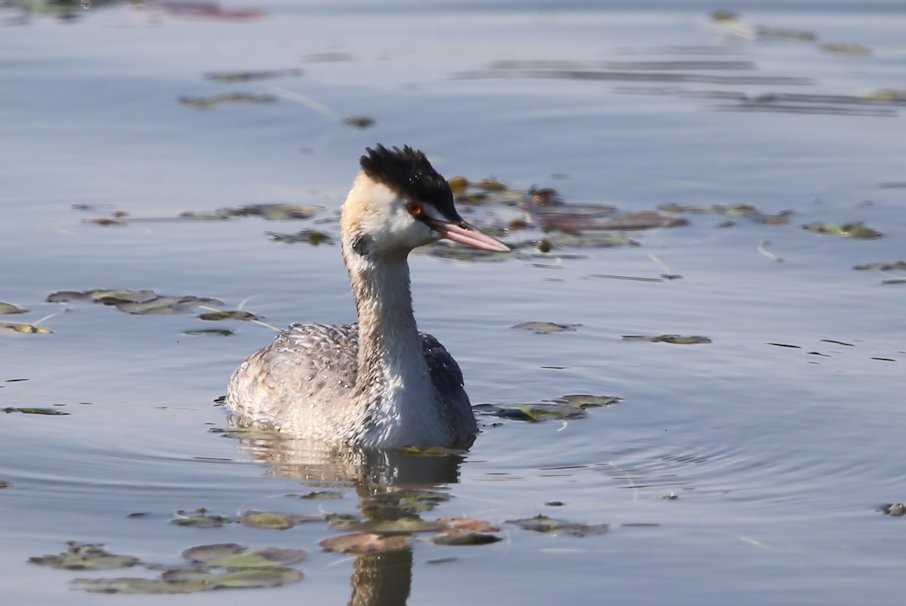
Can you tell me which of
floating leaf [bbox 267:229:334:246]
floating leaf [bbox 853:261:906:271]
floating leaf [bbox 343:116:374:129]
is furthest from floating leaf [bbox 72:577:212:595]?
floating leaf [bbox 343:116:374:129]

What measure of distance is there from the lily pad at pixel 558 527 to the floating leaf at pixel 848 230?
777 centimetres

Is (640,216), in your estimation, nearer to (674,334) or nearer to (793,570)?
(674,334)

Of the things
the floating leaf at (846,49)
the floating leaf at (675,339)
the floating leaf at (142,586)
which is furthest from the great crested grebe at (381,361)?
the floating leaf at (846,49)

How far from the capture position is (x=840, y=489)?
35.9ft

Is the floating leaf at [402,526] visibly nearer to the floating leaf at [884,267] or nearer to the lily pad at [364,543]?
the lily pad at [364,543]

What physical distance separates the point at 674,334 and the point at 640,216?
3895mm

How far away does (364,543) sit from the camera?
32.2 ft

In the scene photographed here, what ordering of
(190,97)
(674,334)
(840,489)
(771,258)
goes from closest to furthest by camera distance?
(840,489) < (674,334) < (771,258) < (190,97)

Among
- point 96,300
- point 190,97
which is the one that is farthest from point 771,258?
point 190,97

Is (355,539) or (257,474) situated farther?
(257,474)

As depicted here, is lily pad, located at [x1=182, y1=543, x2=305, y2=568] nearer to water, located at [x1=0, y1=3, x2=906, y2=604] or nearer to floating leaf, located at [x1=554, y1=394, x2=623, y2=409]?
water, located at [x1=0, y1=3, x2=906, y2=604]

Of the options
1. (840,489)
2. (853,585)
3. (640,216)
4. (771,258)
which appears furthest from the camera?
(640,216)

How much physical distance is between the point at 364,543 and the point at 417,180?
8.40 feet

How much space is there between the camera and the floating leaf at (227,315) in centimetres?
1465
